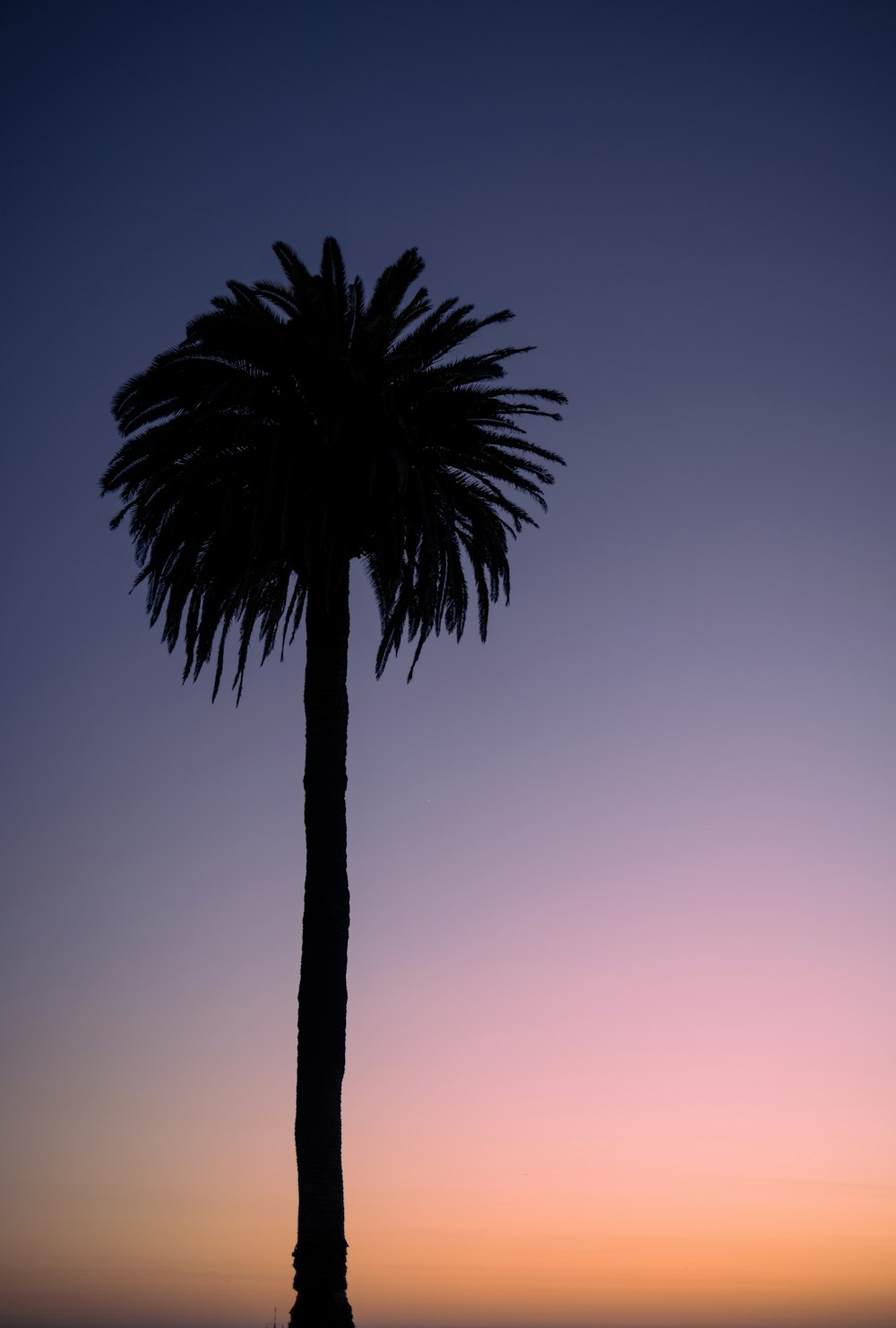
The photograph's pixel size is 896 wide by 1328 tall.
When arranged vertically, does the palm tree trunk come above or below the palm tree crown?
below

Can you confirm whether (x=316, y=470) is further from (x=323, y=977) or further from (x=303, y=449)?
(x=323, y=977)

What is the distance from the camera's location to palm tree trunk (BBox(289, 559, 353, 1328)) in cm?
1945

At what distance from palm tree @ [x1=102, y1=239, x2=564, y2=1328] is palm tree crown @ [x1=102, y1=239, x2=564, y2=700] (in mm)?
33

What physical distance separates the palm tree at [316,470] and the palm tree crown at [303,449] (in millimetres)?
33

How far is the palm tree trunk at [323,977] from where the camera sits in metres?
19.5

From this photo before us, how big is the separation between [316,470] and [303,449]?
1.43 feet

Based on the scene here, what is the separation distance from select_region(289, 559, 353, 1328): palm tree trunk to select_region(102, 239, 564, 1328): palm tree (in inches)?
1.7

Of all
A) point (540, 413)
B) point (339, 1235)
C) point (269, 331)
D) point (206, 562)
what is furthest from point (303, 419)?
point (339, 1235)

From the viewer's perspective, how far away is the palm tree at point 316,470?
23.1 metres

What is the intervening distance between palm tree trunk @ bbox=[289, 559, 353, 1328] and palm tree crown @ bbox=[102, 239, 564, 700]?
1157 millimetres

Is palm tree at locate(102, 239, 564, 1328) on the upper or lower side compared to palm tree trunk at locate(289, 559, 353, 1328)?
upper

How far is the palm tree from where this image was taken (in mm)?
23141

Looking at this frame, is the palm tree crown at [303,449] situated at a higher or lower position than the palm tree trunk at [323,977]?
higher

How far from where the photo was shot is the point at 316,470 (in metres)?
23.6
